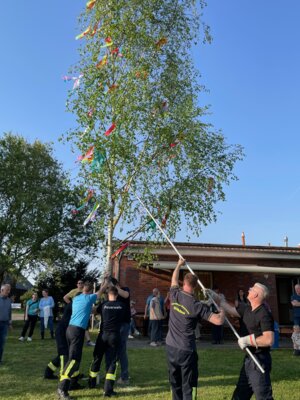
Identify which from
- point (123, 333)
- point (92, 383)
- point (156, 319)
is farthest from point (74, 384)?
point (156, 319)

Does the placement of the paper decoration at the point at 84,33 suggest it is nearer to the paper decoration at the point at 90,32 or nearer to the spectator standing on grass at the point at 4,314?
the paper decoration at the point at 90,32

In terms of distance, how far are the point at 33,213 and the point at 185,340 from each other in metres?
18.1

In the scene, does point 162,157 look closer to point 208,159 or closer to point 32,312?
point 208,159

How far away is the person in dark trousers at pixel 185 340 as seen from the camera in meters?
4.41

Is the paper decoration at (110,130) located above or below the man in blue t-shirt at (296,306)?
above

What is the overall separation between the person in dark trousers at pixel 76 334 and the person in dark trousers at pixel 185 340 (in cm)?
203

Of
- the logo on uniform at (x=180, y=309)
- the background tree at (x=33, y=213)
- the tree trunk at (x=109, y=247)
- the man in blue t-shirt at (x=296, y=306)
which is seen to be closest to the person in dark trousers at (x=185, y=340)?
the logo on uniform at (x=180, y=309)

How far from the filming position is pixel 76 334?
20.3ft

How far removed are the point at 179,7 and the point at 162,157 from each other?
5.59m

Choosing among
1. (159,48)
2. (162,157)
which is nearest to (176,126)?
(162,157)

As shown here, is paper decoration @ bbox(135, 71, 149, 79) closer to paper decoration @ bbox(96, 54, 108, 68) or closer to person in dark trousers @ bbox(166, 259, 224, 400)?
paper decoration @ bbox(96, 54, 108, 68)

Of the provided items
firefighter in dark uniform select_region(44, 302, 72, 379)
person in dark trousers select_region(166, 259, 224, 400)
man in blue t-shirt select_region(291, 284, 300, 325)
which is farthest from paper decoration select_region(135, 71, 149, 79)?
person in dark trousers select_region(166, 259, 224, 400)

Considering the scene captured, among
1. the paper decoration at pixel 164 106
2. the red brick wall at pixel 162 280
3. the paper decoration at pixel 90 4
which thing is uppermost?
the paper decoration at pixel 90 4

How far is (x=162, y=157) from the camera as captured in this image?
42.3 feet
